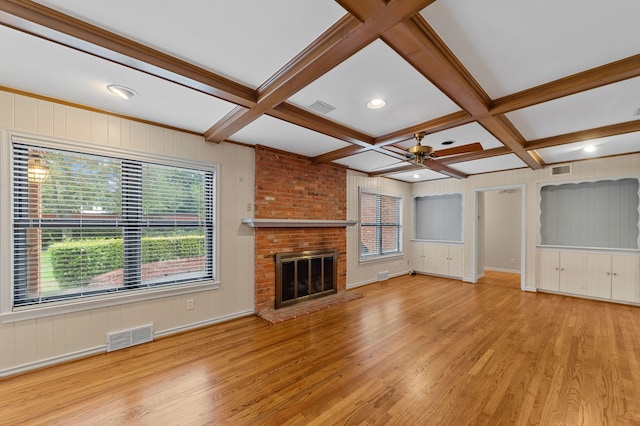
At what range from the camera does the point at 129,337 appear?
2.90 m

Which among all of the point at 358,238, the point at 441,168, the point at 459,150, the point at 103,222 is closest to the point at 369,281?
the point at 358,238

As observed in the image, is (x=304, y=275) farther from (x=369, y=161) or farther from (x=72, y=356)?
(x=72, y=356)

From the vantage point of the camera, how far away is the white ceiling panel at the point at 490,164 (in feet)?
15.3

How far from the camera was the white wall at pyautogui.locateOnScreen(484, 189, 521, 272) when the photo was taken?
278 inches

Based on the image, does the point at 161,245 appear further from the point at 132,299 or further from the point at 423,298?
the point at 423,298

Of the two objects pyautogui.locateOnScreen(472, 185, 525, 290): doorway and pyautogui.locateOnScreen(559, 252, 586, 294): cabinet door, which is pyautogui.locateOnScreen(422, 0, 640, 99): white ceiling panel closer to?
pyautogui.locateOnScreen(559, 252, 586, 294): cabinet door

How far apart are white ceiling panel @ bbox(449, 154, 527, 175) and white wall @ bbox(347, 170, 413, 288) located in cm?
152

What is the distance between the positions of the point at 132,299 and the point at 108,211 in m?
0.98

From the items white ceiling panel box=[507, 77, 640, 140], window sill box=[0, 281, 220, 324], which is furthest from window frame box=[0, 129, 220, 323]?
white ceiling panel box=[507, 77, 640, 140]

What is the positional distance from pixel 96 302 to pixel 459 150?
503 cm

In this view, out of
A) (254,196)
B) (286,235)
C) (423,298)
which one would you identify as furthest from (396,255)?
(254,196)

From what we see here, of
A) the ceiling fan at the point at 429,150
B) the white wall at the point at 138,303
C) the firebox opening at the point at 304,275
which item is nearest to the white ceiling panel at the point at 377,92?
the ceiling fan at the point at 429,150

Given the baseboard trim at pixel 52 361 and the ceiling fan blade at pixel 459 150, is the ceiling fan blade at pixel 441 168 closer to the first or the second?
the ceiling fan blade at pixel 459 150

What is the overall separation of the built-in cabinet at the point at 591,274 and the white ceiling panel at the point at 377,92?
4.31 m
